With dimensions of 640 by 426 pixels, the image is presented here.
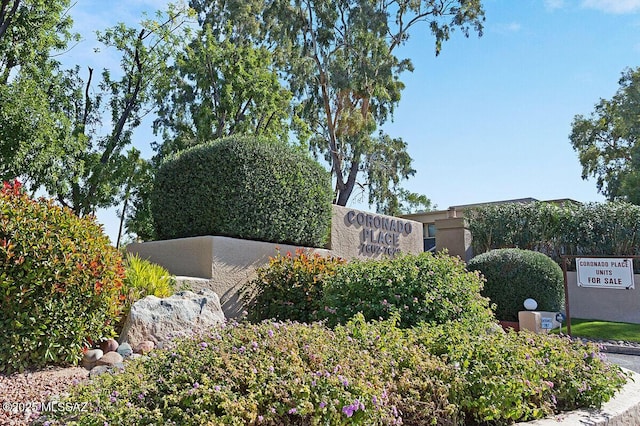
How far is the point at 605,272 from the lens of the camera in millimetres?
11938

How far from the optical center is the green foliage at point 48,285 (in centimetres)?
437

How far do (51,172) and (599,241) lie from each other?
47.4 feet

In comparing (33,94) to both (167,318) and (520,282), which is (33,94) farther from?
(520,282)

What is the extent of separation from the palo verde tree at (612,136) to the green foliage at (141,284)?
81.8ft

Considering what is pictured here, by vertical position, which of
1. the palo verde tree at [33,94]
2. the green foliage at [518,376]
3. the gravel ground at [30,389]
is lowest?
the gravel ground at [30,389]

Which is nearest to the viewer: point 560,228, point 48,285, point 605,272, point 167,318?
point 48,285

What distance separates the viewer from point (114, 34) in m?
14.4

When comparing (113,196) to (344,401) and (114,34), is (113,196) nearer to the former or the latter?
(114,34)

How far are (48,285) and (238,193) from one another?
363 cm

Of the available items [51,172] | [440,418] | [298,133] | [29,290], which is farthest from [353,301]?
[298,133]

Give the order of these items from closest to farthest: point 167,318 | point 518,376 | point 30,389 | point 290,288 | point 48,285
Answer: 1. point 518,376
2. point 30,389
3. point 48,285
4. point 167,318
5. point 290,288

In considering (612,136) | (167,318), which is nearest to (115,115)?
(167,318)

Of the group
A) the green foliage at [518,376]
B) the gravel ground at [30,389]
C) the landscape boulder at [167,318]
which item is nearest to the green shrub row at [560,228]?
the green foliage at [518,376]

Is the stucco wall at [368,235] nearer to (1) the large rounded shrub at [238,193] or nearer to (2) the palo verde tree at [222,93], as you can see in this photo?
(1) the large rounded shrub at [238,193]
